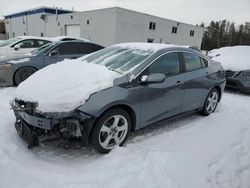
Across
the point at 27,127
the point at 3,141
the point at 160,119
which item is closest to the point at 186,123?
the point at 160,119

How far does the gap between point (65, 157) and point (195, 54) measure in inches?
119

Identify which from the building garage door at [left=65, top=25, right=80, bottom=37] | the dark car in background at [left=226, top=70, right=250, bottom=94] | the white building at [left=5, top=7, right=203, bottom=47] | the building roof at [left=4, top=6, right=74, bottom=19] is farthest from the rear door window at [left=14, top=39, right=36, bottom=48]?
the building roof at [left=4, top=6, right=74, bottom=19]

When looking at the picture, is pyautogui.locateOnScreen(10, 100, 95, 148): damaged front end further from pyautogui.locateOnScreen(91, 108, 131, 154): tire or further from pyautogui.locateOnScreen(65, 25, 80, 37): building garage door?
pyautogui.locateOnScreen(65, 25, 80, 37): building garage door

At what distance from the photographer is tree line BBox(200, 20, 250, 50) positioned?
55844 millimetres

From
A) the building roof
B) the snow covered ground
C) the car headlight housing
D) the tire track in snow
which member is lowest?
the tire track in snow

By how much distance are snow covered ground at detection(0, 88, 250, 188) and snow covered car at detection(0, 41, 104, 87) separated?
2.36 metres

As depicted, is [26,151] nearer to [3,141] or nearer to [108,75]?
[3,141]

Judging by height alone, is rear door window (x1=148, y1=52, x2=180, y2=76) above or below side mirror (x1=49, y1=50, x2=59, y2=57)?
above

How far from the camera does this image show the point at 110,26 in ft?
80.7

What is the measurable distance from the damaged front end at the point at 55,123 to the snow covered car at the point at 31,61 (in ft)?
11.7

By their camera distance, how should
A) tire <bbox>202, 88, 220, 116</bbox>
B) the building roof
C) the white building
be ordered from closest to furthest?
tire <bbox>202, 88, 220, 116</bbox>
the white building
the building roof

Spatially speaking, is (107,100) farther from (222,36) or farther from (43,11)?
(222,36)

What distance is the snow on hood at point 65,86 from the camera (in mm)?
2773

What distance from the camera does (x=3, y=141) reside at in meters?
3.23
